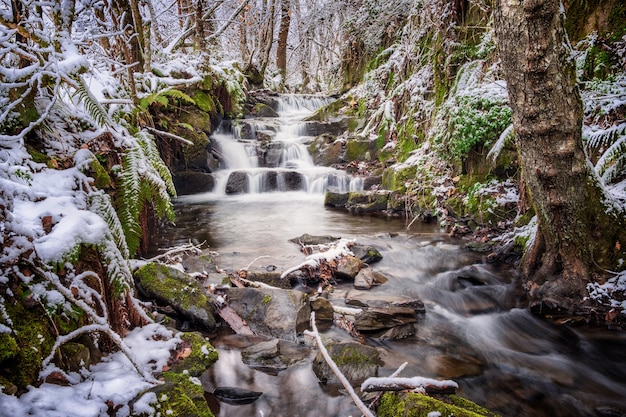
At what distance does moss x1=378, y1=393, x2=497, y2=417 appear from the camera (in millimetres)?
1809

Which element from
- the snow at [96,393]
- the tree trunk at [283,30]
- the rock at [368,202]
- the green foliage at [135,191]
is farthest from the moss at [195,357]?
the tree trunk at [283,30]

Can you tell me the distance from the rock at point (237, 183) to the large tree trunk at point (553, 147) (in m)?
8.58

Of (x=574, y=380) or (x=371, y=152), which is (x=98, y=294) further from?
(x=371, y=152)

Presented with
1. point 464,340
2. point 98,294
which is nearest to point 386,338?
point 464,340

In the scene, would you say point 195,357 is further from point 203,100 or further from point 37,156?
point 203,100

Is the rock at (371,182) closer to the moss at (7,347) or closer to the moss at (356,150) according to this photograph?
the moss at (356,150)

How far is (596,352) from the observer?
337 cm

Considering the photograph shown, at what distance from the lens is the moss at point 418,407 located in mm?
1809

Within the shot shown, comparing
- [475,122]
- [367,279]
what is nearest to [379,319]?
[367,279]

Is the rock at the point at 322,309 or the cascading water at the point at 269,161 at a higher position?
the cascading water at the point at 269,161

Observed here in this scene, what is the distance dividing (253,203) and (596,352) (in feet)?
26.8

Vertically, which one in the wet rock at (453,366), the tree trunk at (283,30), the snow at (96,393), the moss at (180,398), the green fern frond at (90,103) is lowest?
the wet rock at (453,366)

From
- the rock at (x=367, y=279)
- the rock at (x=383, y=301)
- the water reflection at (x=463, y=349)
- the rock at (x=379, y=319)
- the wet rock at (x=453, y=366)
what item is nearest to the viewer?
Result: the water reflection at (x=463, y=349)

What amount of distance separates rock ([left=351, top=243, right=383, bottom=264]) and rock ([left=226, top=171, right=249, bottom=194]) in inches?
243
